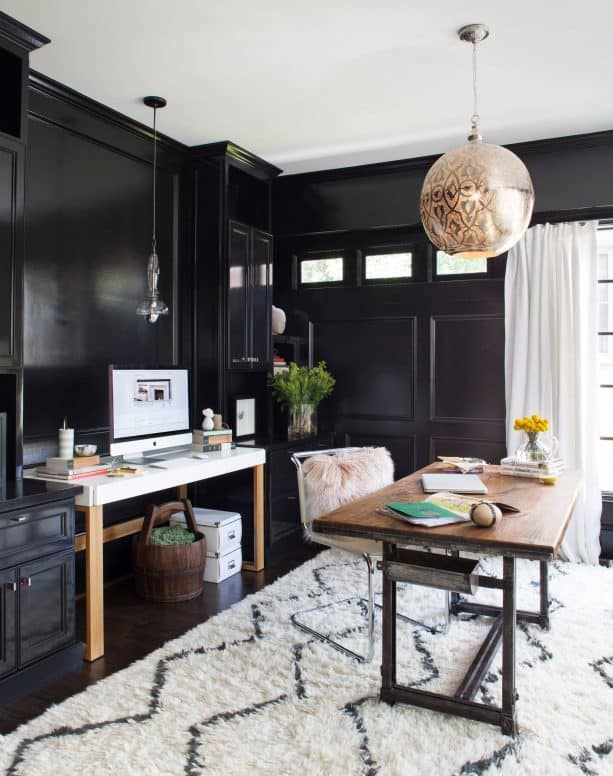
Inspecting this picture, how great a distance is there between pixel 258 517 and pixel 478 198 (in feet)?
7.97

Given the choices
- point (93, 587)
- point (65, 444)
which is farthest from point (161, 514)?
point (93, 587)

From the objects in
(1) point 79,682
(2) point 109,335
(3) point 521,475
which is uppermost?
(2) point 109,335

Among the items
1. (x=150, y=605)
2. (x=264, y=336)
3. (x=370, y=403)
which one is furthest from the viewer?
(x=370, y=403)

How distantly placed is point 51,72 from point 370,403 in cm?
297

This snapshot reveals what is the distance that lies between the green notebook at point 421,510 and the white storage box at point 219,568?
1640mm

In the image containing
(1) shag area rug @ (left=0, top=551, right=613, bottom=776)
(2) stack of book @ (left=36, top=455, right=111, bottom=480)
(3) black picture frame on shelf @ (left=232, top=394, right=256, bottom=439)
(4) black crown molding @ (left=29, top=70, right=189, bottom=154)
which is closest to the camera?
(1) shag area rug @ (left=0, top=551, right=613, bottom=776)

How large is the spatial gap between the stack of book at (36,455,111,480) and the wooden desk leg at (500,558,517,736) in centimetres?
189

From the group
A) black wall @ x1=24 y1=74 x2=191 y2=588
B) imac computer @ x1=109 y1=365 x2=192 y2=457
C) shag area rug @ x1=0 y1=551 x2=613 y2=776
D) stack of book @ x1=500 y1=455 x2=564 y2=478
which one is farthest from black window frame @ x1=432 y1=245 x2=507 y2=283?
shag area rug @ x1=0 y1=551 x2=613 y2=776

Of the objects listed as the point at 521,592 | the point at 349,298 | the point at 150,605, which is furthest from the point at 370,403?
the point at 150,605

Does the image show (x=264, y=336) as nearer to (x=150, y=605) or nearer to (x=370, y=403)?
(x=370, y=403)

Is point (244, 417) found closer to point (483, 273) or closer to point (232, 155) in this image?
point (232, 155)

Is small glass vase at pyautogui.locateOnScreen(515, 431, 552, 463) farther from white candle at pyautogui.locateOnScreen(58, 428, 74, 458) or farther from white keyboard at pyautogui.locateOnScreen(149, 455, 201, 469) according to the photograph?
white candle at pyautogui.locateOnScreen(58, 428, 74, 458)

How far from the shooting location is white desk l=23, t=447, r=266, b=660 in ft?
9.23

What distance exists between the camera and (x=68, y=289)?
354 cm
